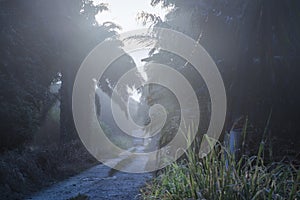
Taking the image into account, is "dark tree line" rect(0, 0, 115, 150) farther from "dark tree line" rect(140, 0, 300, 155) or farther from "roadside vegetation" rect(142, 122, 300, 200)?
"roadside vegetation" rect(142, 122, 300, 200)

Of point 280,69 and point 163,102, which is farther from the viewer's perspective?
point 163,102

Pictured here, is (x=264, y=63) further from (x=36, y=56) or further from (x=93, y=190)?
(x=36, y=56)

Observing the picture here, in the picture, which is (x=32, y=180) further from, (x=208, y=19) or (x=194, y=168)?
(x=194, y=168)

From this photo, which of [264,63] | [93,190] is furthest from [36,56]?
[264,63]

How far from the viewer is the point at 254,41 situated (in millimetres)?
4820

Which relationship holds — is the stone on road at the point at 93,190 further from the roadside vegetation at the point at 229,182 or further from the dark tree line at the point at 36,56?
the dark tree line at the point at 36,56

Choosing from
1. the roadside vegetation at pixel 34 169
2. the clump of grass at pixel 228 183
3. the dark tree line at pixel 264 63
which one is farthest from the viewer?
the roadside vegetation at pixel 34 169

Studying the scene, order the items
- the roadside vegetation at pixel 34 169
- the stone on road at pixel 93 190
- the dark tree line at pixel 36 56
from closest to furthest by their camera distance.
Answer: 1. the stone on road at pixel 93 190
2. the roadside vegetation at pixel 34 169
3. the dark tree line at pixel 36 56

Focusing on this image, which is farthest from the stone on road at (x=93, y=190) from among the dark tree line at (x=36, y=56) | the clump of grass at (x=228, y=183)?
the dark tree line at (x=36, y=56)

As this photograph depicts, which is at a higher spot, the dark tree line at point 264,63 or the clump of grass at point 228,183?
the dark tree line at point 264,63

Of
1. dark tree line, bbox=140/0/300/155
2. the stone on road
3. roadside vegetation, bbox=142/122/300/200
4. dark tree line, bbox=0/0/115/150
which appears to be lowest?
the stone on road

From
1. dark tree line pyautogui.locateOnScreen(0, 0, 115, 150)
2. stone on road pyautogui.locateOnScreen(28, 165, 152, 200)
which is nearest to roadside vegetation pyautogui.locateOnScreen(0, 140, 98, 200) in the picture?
stone on road pyautogui.locateOnScreen(28, 165, 152, 200)

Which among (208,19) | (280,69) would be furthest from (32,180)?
(280,69)

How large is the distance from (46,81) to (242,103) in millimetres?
13400
